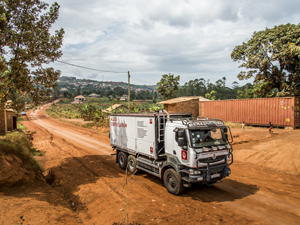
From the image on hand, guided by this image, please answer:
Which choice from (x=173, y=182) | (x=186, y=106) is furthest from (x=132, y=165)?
(x=186, y=106)

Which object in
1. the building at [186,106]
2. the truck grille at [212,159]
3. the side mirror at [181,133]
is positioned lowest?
the truck grille at [212,159]

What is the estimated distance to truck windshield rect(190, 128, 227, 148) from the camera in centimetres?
695

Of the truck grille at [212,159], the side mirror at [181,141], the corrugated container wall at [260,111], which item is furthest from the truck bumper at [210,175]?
the corrugated container wall at [260,111]

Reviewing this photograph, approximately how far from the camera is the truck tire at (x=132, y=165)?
971 centimetres

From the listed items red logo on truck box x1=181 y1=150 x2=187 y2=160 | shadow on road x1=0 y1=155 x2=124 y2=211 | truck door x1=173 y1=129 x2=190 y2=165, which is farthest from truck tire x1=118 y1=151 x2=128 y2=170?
red logo on truck box x1=181 y1=150 x2=187 y2=160

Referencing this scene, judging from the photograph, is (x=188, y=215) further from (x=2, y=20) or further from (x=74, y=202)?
(x=2, y=20)

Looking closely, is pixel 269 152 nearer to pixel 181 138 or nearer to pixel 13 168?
pixel 181 138

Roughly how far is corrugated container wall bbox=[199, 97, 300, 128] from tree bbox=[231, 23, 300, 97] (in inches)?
202

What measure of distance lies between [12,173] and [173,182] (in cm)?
629

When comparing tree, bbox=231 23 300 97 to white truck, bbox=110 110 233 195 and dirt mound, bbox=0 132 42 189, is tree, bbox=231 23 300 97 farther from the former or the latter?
dirt mound, bbox=0 132 42 189

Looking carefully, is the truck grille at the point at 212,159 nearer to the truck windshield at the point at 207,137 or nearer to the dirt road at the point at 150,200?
the truck windshield at the point at 207,137

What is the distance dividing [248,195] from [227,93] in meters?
91.4

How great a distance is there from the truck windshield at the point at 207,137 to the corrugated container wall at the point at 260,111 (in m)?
15.2

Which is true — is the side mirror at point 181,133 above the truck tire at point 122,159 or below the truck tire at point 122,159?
above
